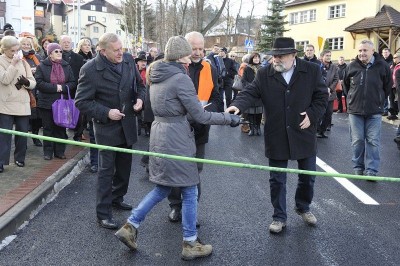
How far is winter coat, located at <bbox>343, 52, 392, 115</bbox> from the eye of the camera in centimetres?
685

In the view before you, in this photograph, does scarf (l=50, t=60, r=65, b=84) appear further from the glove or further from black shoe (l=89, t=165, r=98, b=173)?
black shoe (l=89, t=165, r=98, b=173)

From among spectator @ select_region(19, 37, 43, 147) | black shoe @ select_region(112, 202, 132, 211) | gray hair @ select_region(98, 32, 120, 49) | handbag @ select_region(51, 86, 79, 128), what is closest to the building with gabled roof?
spectator @ select_region(19, 37, 43, 147)

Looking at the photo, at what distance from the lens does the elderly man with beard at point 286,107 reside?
466cm

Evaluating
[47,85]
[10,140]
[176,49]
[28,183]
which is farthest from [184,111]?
[47,85]

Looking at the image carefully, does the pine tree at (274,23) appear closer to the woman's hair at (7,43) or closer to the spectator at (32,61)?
the spectator at (32,61)

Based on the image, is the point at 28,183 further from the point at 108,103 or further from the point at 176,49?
the point at 176,49

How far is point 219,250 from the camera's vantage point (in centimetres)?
418

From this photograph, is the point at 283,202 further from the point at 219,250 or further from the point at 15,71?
the point at 15,71

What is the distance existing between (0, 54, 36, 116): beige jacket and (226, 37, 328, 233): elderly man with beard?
3485 mm

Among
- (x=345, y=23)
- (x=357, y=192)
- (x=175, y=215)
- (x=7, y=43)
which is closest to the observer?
(x=175, y=215)

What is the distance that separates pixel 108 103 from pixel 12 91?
2.48m

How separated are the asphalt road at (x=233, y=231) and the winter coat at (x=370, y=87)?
1.16m

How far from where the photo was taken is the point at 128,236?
13.2ft

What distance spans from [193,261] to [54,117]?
4.19m
